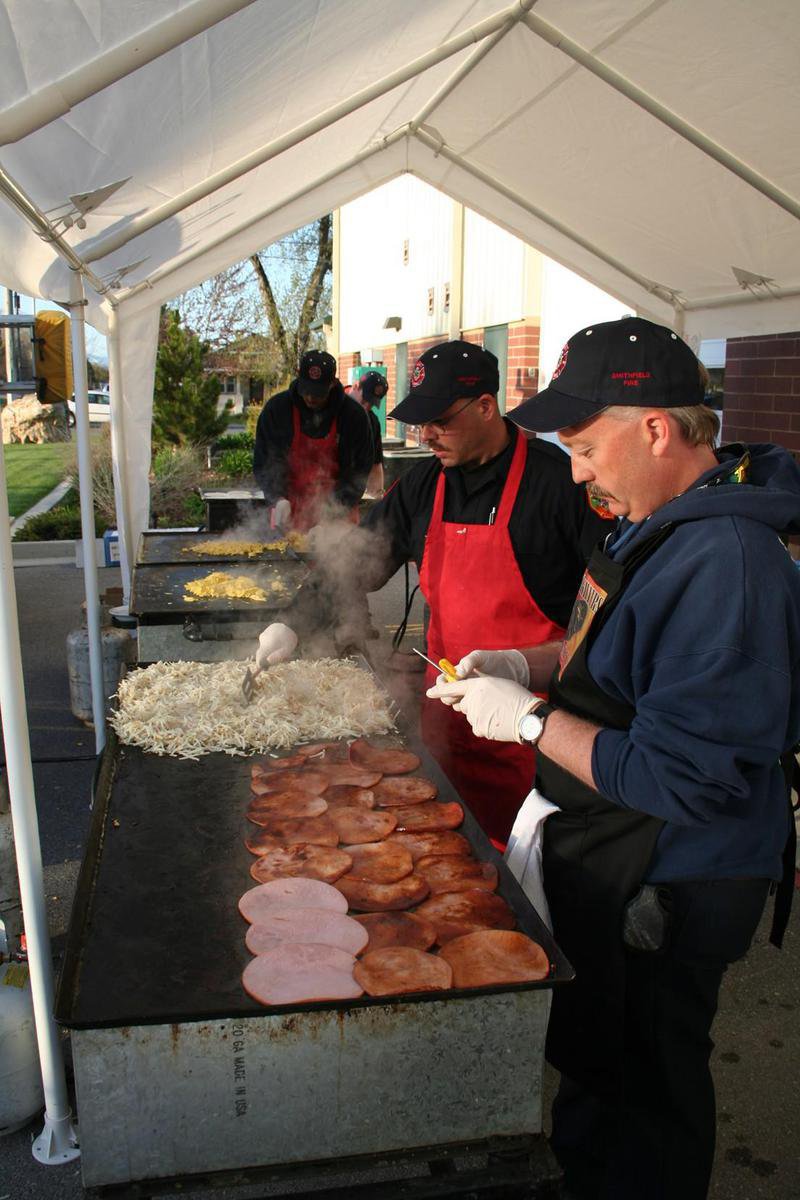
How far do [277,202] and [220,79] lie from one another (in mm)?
2875

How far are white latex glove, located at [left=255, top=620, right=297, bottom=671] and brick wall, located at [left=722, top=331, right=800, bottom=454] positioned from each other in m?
4.42

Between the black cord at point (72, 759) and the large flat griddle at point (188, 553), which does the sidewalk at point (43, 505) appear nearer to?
the large flat griddle at point (188, 553)

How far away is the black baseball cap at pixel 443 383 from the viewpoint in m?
3.22

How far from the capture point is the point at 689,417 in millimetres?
1955

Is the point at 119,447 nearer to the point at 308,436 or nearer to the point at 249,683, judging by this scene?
the point at 308,436

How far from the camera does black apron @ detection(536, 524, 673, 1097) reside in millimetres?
2062

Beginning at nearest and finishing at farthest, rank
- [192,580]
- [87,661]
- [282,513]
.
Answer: [192,580] → [87,661] → [282,513]

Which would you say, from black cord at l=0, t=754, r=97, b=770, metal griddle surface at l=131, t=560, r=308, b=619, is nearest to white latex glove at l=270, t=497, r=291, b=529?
metal griddle surface at l=131, t=560, r=308, b=619

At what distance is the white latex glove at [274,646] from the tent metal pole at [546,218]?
4.11 m

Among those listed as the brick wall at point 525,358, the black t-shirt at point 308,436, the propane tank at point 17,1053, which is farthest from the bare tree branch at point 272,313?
the propane tank at point 17,1053

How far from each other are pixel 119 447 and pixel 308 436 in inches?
61.5

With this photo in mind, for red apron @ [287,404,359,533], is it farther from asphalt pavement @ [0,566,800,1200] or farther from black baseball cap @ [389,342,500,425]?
black baseball cap @ [389,342,500,425]

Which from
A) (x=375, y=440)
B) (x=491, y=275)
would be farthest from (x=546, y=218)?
(x=491, y=275)

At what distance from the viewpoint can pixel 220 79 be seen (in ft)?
10.8
